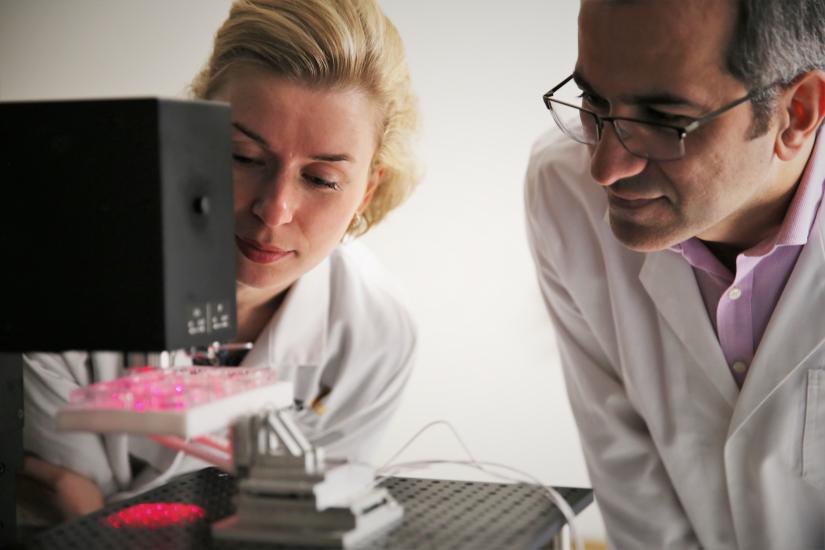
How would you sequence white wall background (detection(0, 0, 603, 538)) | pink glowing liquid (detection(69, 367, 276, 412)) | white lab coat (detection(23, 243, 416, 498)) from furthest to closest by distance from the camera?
white wall background (detection(0, 0, 603, 538)) → white lab coat (detection(23, 243, 416, 498)) → pink glowing liquid (detection(69, 367, 276, 412))

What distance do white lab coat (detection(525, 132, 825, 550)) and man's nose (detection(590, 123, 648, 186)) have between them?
25cm

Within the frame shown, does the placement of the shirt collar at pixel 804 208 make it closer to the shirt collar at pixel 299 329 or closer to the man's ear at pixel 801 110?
the man's ear at pixel 801 110

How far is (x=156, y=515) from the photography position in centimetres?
118

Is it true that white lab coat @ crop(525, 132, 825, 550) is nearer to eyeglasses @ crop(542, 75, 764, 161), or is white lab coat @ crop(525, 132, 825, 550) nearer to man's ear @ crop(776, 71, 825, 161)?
man's ear @ crop(776, 71, 825, 161)

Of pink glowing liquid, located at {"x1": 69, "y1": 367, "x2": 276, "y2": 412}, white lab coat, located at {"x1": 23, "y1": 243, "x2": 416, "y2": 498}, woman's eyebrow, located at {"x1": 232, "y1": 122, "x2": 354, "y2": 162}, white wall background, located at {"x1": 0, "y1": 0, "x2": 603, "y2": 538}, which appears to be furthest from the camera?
white wall background, located at {"x1": 0, "y1": 0, "x2": 603, "y2": 538}

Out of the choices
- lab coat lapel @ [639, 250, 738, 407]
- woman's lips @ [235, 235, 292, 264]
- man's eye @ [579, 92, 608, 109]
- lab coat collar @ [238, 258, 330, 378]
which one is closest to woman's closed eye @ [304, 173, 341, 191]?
woman's lips @ [235, 235, 292, 264]

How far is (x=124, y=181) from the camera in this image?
1.00 meters

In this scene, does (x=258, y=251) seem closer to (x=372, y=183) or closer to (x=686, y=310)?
(x=372, y=183)

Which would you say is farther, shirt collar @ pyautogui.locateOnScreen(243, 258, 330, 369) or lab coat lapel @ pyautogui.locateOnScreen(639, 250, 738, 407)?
shirt collar @ pyautogui.locateOnScreen(243, 258, 330, 369)

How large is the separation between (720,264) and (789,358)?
0.20m

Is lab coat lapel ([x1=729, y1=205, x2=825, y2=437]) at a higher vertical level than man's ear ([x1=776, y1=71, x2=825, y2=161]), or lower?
lower

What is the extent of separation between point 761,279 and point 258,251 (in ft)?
2.73

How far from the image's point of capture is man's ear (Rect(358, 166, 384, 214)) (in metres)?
1.83

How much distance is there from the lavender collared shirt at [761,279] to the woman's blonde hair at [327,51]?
594 millimetres
